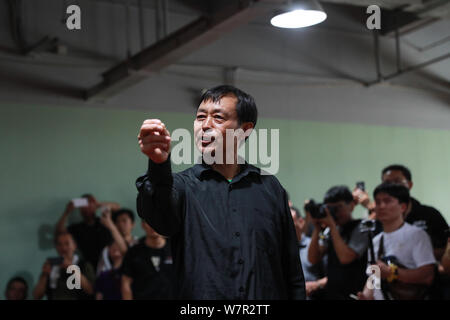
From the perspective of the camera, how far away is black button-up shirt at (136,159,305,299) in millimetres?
1687

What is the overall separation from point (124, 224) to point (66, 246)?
648 mm

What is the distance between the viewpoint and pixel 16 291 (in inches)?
261

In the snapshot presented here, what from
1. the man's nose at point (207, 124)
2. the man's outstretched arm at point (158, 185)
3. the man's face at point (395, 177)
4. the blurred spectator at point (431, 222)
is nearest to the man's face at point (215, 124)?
the man's nose at point (207, 124)

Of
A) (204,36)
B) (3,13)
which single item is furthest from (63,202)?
(204,36)

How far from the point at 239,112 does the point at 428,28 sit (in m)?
7.59

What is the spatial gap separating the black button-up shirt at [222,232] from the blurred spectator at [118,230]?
4.56 meters

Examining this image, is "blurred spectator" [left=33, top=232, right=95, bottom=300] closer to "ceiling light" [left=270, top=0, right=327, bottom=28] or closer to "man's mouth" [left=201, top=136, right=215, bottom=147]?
"ceiling light" [left=270, top=0, right=327, bottom=28]

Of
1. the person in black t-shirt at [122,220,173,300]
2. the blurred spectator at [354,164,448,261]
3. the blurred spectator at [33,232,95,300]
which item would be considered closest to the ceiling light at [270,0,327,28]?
the blurred spectator at [354,164,448,261]

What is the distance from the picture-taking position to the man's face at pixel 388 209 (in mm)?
4168

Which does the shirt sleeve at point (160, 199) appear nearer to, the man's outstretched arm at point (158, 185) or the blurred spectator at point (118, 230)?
the man's outstretched arm at point (158, 185)

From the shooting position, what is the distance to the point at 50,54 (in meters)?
7.39

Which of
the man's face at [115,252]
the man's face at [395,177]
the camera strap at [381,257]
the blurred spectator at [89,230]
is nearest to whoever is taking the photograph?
the camera strap at [381,257]

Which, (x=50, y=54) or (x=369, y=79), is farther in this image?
(x=369, y=79)

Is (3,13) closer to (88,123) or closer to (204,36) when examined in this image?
(88,123)
